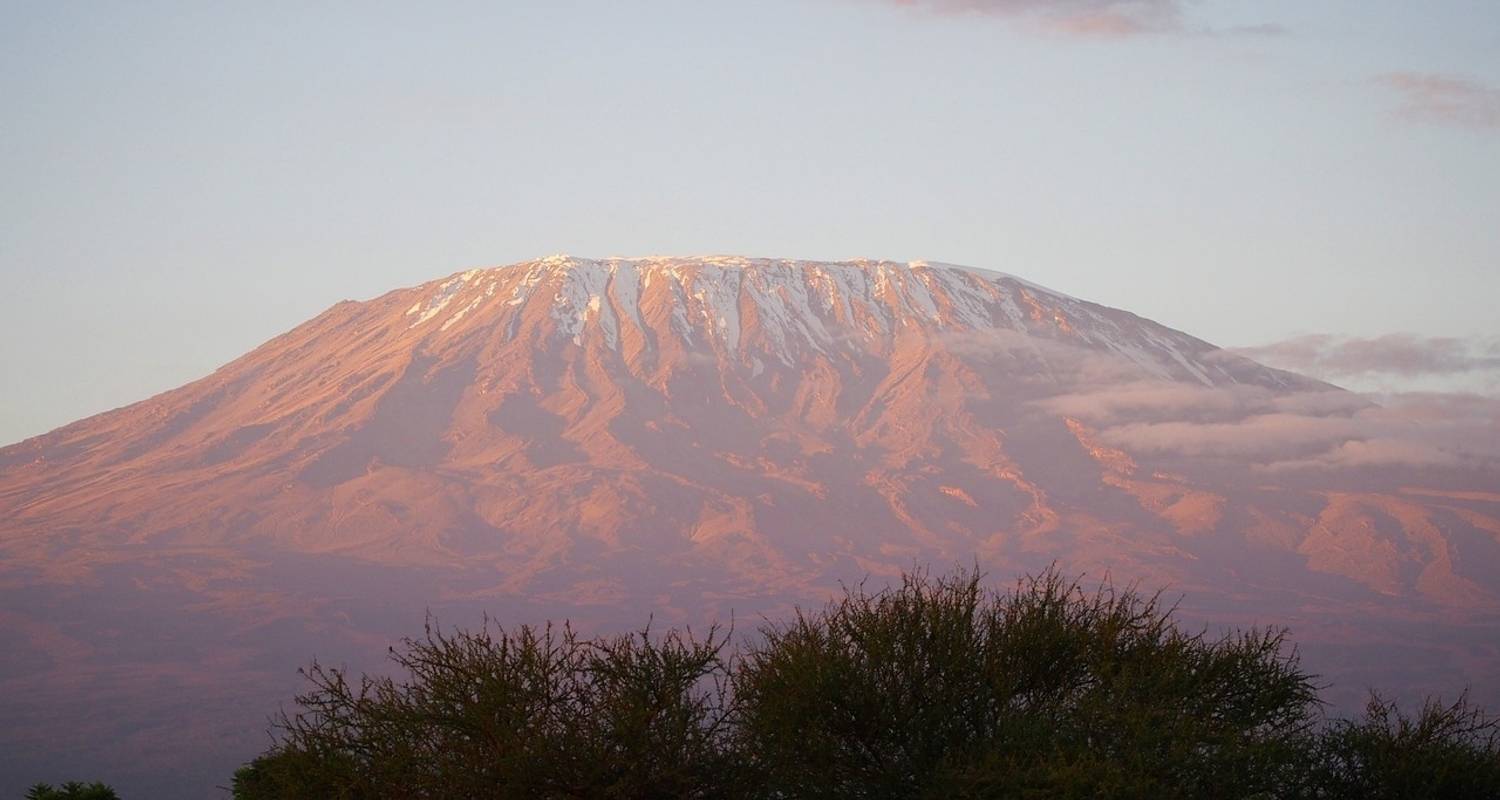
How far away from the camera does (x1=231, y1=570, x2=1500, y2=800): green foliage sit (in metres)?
21.5

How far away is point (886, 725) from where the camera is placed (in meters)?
22.9

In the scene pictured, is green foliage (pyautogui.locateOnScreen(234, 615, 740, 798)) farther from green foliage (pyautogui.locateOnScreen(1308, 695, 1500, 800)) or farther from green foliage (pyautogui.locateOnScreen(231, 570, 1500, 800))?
green foliage (pyautogui.locateOnScreen(1308, 695, 1500, 800))

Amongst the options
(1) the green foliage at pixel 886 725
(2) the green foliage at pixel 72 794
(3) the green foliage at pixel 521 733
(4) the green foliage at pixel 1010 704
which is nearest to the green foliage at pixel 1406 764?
(1) the green foliage at pixel 886 725

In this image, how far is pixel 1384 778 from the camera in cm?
2328

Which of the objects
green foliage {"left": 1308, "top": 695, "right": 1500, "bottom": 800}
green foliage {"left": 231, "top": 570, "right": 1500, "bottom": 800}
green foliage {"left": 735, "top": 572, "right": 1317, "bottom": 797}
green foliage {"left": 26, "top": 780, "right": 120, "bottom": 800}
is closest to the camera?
green foliage {"left": 735, "top": 572, "right": 1317, "bottom": 797}

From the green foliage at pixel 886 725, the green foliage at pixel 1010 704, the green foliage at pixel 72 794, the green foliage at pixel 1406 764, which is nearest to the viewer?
the green foliage at pixel 1010 704

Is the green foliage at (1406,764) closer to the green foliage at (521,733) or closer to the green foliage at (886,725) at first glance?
the green foliage at (886,725)

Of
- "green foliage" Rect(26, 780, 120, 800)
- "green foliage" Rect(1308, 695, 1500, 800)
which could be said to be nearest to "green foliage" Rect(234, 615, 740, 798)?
"green foliage" Rect(26, 780, 120, 800)

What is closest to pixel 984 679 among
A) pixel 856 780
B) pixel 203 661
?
pixel 856 780

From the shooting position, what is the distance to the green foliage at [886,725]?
2152 centimetres

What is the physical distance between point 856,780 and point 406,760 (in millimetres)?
5889

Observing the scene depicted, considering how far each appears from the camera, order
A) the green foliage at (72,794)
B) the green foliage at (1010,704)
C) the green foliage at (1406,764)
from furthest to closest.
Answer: the green foliage at (72,794) → the green foliage at (1406,764) → the green foliage at (1010,704)

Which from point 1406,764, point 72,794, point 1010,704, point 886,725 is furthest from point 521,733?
point 1406,764

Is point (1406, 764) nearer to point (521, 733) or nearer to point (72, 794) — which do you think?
point (521, 733)
